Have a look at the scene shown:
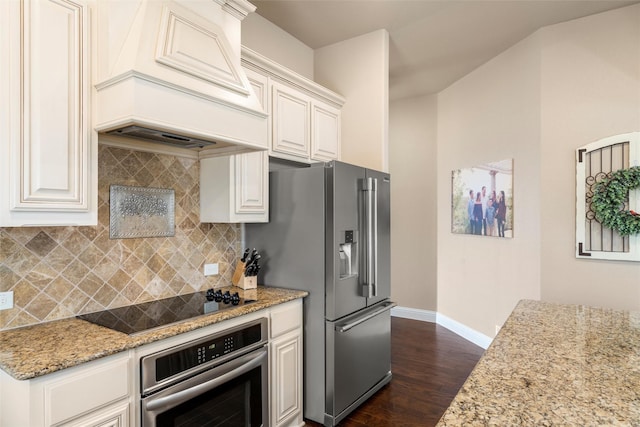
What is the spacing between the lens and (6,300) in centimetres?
170

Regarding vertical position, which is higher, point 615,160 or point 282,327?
point 615,160

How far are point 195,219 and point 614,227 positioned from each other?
3.19 m

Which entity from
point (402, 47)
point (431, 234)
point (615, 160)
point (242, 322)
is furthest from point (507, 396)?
point (431, 234)

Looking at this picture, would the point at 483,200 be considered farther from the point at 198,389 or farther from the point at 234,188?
the point at 198,389

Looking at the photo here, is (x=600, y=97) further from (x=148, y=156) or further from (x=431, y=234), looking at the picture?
(x=148, y=156)

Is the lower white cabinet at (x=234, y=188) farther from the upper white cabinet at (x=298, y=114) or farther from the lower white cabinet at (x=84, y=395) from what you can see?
the lower white cabinet at (x=84, y=395)

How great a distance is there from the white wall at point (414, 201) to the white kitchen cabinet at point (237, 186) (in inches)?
119

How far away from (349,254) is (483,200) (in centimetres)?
220

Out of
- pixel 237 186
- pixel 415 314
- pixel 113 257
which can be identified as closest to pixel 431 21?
pixel 237 186

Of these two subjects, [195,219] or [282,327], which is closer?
[282,327]

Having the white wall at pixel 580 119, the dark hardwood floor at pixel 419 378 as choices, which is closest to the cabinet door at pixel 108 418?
the dark hardwood floor at pixel 419 378

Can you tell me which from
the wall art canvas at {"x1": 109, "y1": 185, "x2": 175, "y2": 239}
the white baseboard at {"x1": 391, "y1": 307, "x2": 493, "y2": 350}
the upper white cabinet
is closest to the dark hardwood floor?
the white baseboard at {"x1": 391, "y1": 307, "x2": 493, "y2": 350}

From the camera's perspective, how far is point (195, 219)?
101 inches

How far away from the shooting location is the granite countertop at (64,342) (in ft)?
4.38
